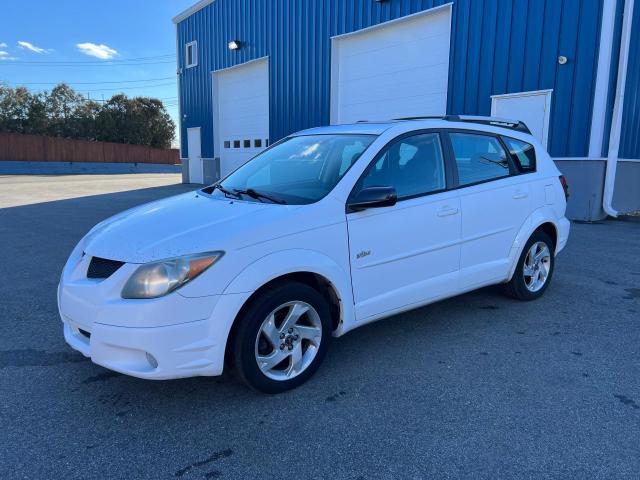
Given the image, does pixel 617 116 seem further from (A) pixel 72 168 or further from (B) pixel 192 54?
(A) pixel 72 168

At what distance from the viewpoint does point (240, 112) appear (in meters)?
19.2

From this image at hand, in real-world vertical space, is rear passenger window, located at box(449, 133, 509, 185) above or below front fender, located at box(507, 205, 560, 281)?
above

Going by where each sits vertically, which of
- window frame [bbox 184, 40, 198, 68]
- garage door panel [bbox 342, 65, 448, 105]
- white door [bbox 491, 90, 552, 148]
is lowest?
white door [bbox 491, 90, 552, 148]

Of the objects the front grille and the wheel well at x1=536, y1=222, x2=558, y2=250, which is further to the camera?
the wheel well at x1=536, y1=222, x2=558, y2=250

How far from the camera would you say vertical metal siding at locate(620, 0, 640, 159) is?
9.94 metres

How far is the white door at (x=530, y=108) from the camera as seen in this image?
10023 millimetres

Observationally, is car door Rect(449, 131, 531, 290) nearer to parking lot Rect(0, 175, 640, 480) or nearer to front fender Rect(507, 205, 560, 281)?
front fender Rect(507, 205, 560, 281)

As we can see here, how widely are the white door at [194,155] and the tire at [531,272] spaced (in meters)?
18.4

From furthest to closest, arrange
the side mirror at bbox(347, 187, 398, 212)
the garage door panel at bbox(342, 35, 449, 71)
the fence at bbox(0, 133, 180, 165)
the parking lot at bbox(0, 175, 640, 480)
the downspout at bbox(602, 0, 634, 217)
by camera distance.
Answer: the fence at bbox(0, 133, 180, 165)
the garage door panel at bbox(342, 35, 449, 71)
the downspout at bbox(602, 0, 634, 217)
the side mirror at bbox(347, 187, 398, 212)
the parking lot at bbox(0, 175, 640, 480)

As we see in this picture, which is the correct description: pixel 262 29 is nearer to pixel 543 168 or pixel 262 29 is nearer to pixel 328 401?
pixel 543 168

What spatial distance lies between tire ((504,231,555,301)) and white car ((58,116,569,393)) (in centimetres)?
3

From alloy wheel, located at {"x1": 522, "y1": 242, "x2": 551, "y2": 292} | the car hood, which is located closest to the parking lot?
alloy wheel, located at {"x1": 522, "y1": 242, "x2": 551, "y2": 292}

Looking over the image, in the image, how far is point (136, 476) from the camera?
90.4 inches

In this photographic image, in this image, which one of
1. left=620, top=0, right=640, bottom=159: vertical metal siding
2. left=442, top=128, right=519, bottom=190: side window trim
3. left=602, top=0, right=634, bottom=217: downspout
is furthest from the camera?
left=620, top=0, right=640, bottom=159: vertical metal siding
